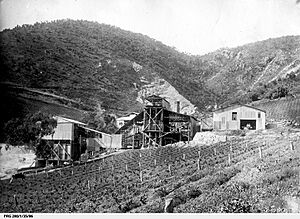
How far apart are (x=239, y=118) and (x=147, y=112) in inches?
90.2

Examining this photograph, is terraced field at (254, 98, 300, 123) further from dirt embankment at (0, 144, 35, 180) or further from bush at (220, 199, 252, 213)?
dirt embankment at (0, 144, 35, 180)

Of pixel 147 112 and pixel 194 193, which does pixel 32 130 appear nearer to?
pixel 147 112

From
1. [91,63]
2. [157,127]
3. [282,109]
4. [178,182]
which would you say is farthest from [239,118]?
[91,63]

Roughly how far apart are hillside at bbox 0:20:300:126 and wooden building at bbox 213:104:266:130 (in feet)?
0.79

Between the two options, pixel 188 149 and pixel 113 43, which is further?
pixel 113 43

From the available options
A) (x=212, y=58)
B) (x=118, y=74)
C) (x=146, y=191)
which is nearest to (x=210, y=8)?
(x=212, y=58)

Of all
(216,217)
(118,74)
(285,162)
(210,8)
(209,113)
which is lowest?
(216,217)

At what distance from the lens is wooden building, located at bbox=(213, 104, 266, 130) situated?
783cm

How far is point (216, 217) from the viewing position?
4840mm

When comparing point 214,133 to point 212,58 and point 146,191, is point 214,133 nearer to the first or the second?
point 212,58

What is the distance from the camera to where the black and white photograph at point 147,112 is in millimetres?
5328

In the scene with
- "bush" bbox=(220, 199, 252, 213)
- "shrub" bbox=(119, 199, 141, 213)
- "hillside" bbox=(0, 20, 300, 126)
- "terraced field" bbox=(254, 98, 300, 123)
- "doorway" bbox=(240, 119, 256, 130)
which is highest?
"hillside" bbox=(0, 20, 300, 126)

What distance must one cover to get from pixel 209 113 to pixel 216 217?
4132 mm

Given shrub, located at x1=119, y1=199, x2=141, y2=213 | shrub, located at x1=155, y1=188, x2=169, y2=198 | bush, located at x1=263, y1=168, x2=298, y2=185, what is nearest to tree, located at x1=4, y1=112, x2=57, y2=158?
shrub, located at x1=119, y1=199, x2=141, y2=213
